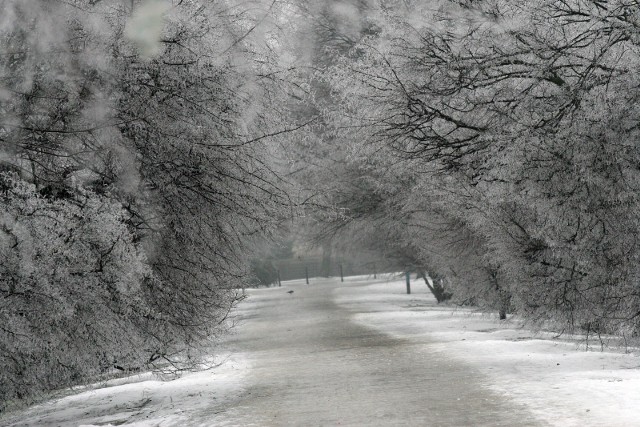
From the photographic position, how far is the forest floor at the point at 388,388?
9375 millimetres

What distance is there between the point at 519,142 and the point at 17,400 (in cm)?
654

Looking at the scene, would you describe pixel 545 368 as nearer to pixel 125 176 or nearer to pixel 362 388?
pixel 362 388

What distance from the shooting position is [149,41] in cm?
1001

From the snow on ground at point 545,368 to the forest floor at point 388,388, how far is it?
18 millimetres

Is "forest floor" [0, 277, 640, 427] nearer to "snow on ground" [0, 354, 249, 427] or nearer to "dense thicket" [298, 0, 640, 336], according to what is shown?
"snow on ground" [0, 354, 249, 427]

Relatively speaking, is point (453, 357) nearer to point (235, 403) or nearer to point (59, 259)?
point (235, 403)

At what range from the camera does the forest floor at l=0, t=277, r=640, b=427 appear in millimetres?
9375

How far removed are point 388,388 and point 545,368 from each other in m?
2.54

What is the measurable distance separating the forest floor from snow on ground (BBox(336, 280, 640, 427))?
2 centimetres

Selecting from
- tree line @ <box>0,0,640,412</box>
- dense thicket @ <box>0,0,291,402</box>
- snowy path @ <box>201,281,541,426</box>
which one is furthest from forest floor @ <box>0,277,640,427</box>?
dense thicket @ <box>0,0,291,402</box>

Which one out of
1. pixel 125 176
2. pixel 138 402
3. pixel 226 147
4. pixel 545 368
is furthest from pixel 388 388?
pixel 125 176

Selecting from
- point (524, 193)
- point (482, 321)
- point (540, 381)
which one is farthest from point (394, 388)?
point (482, 321)

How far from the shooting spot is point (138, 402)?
12258mm

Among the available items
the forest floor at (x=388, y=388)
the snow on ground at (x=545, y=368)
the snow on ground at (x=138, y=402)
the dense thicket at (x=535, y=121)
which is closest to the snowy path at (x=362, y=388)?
the forest floor at (x=388, y=388)
